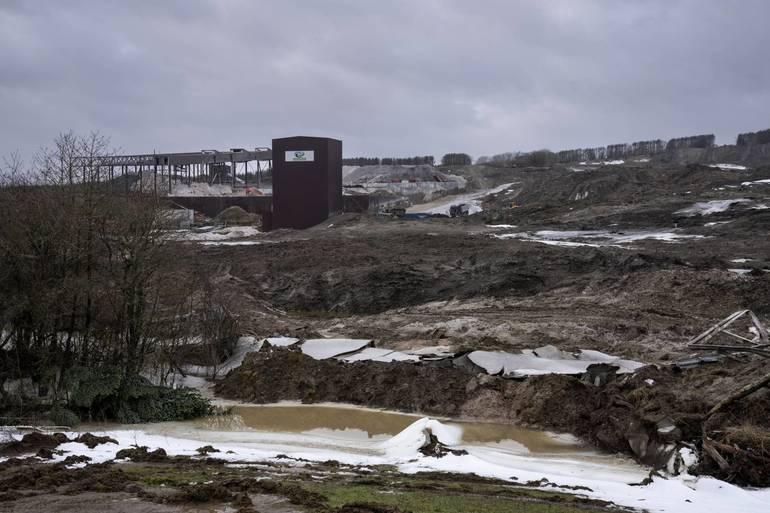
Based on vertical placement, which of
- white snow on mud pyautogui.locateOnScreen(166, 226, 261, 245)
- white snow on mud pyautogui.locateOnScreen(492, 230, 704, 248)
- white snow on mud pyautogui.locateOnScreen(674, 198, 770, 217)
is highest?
white snow on mud pyautogui.locateOnScreen(674, 198, 770, 217)

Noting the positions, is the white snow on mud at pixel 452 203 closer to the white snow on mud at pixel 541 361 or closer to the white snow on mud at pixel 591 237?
the white snow on mud at pixel 591 237

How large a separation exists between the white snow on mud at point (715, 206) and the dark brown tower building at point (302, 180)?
67.9 feet

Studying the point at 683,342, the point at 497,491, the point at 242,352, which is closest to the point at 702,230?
the point at 683,342

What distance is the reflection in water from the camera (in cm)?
1359

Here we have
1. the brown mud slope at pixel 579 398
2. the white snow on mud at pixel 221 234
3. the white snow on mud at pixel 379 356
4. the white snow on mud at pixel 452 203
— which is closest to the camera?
the brown mud slope at pixel 579 398

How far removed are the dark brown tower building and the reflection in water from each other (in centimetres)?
3259

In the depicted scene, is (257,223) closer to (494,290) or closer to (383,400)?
(494,290)

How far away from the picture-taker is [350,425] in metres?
15.2

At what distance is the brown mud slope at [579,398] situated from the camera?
10.8m

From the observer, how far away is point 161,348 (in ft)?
54.7

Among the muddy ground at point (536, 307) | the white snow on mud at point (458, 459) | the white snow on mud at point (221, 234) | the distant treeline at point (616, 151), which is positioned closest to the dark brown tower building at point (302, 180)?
the white snow on mud at point (221, 234)

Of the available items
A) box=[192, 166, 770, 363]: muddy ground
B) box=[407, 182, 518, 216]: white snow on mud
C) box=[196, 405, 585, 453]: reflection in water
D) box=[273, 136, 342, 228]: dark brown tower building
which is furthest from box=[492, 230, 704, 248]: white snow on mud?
box=[407, 182, 518, 216]: white snow on mud

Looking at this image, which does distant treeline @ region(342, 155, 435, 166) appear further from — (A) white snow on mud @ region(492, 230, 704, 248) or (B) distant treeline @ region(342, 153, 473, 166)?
(A) white snow on mud @ region(492, 230, 704, 248)

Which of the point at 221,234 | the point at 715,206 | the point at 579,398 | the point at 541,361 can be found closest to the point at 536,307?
the point at 541,361
